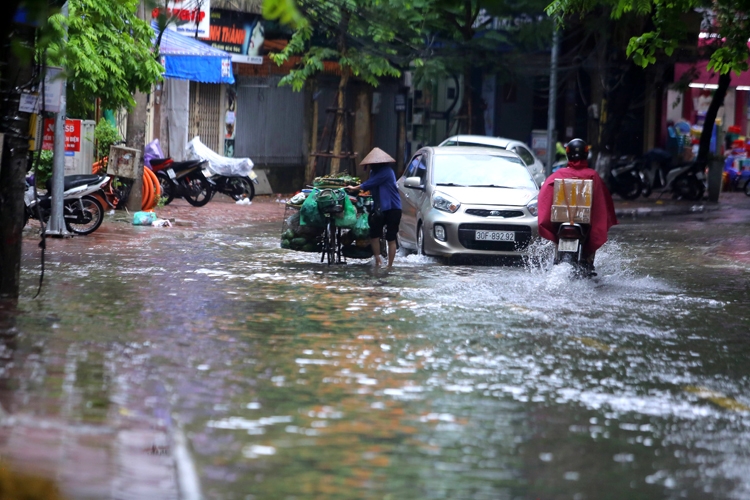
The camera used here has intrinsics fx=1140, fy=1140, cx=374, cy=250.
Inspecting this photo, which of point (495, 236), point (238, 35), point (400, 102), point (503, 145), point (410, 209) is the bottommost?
point (495, 236)

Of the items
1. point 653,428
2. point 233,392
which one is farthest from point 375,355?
point 653,428

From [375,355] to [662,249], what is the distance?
414 inches

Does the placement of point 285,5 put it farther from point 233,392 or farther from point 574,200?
point 574,200

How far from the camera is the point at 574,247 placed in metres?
12.2

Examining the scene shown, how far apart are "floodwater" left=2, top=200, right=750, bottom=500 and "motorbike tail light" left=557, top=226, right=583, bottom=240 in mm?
405

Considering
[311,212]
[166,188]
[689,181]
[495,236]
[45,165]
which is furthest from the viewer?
[689,181]

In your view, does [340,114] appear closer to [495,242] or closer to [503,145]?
[503,145]

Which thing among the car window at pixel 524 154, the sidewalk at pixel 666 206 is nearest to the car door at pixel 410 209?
the car window at pixel 524 154

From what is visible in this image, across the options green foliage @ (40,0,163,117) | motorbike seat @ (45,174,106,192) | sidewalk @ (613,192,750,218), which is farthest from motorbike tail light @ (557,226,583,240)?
sidewalk @ (613,192,750,218)

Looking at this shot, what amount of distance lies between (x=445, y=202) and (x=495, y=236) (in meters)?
0.83

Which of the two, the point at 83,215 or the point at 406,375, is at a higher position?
the point at 83,215

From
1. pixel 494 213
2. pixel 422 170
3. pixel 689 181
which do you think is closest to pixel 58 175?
pixel 422 170

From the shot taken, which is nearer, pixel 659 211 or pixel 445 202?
pixel 445 202

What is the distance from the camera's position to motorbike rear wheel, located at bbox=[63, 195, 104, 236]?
1728 cm
